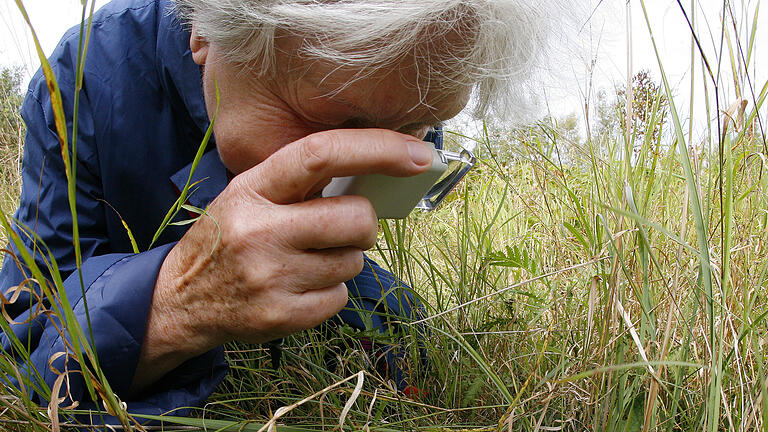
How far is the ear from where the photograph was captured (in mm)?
1294

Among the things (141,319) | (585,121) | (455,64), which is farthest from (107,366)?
(585,121)

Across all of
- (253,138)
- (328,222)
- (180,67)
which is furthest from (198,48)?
(328,222)

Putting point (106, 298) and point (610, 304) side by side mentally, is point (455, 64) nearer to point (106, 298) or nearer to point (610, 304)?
point (610, 304)

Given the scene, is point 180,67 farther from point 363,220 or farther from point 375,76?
point 363,220

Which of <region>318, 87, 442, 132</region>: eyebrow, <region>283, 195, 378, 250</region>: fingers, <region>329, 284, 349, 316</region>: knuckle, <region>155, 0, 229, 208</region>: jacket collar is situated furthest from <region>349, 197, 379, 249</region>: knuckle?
<region>155, 0, 229, 208</region>: jacket collar

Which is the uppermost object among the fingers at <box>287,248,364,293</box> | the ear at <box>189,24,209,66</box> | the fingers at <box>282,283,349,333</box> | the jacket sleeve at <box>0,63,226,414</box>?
the ear at <box>189,24,209,66</box>

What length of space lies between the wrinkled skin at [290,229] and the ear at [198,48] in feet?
0.63

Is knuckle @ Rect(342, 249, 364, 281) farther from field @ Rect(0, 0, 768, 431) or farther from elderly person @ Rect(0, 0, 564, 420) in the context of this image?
field @ Rect(0, 0, 768, 431)

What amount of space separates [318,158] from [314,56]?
277 mm

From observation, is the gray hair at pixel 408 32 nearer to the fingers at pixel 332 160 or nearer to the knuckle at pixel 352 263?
the fingers at pixel 332 160

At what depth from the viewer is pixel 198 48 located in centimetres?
133

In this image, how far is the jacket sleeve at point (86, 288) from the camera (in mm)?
987

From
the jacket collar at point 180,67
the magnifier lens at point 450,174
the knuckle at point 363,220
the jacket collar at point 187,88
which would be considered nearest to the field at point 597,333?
the magnifier lens at point 450,174

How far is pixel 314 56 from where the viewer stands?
3.45 ft
